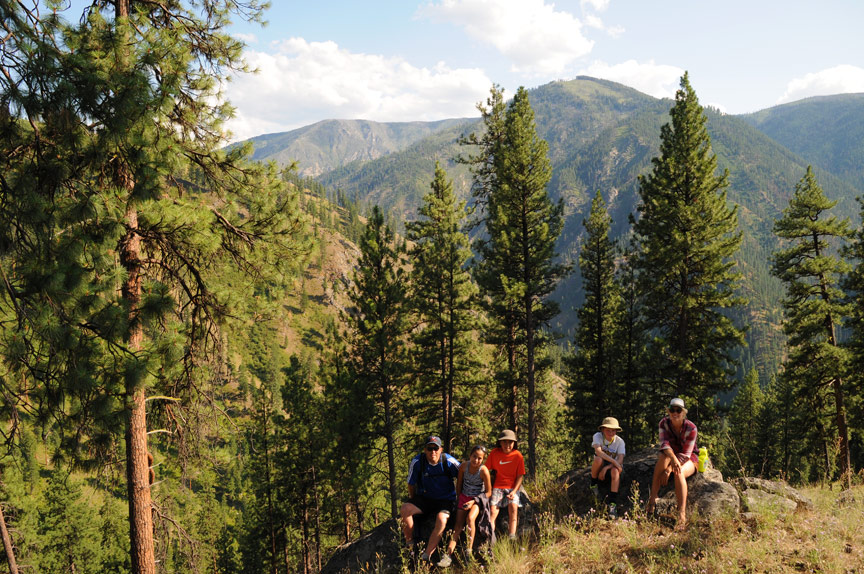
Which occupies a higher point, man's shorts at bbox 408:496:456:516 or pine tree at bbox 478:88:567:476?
pine tree at bbox 478:88:567:476

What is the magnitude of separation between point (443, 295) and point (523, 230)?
4191 mm

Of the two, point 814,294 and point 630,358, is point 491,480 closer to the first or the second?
point 814,294

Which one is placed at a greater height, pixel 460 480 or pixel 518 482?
pixel 460 480

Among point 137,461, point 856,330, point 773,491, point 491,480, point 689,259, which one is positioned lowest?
point 856,330

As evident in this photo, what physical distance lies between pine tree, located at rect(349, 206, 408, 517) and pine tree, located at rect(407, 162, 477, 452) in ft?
3.09

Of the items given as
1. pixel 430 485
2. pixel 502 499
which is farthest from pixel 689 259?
pixel 430 485

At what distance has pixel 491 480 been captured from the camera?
6.86m

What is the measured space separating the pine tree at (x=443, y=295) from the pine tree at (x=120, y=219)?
10.8m

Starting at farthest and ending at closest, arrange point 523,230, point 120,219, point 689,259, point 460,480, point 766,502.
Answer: point 523,230, point 689,259, point 460,480, point 766,502, point 120,219

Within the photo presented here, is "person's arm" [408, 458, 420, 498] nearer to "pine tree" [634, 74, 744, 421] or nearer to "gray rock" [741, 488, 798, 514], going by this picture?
"gray rock" [741, 488, 798, 514]

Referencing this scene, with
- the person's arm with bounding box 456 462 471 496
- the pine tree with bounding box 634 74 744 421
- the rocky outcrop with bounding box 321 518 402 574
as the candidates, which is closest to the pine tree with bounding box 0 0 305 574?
the rocky outcrop with bounding box 321 518 402 574

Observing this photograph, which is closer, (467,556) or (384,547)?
(467,556)

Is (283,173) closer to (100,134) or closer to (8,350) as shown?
(100,134)

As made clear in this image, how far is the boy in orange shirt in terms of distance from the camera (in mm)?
6570
